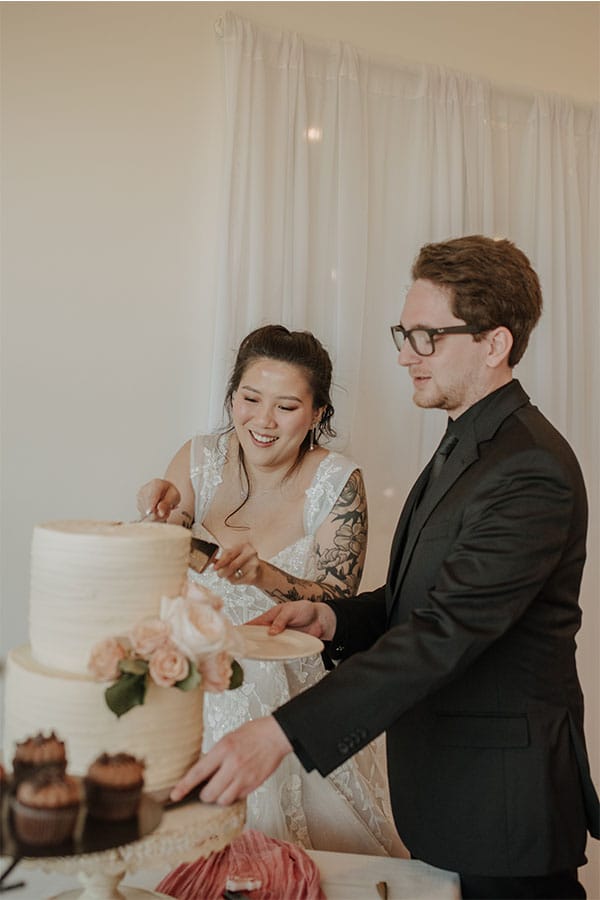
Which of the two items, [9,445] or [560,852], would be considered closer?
[560,852]

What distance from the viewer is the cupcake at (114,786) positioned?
1.18 metres

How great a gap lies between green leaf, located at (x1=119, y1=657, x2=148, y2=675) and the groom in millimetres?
203

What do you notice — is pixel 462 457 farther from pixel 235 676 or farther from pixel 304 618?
pixel 235 676

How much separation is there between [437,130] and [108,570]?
2522mm

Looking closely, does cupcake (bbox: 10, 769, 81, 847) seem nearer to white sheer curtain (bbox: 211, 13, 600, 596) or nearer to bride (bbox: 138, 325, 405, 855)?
bride (bbox: 138, 325, 405, 855)

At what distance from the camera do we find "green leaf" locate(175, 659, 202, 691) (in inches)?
50.5

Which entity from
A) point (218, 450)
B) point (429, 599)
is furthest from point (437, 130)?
point (429, 599)

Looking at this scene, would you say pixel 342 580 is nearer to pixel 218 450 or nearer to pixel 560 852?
pixel 218 450

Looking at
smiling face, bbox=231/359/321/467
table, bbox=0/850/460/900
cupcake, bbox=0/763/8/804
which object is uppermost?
smiling face, bbox=231/359/321/467

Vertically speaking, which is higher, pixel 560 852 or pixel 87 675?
pixel 87 675

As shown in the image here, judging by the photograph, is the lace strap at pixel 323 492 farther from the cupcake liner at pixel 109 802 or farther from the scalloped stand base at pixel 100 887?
the cupcake liner at pixel 109 802

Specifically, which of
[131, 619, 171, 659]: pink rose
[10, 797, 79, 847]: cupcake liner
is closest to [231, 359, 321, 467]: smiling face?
[131, 619, 171, 659]: pink rose

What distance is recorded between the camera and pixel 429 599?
163 cm

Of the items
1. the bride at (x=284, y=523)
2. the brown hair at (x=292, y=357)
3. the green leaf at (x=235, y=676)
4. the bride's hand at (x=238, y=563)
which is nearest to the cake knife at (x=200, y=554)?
the bride's hand at (x=238, y=563)
